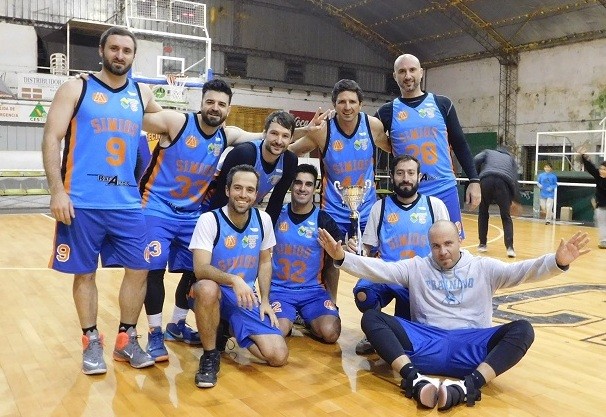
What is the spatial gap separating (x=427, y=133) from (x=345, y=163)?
1.97 feet

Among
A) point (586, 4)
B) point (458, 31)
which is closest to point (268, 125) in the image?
point (586, 4)

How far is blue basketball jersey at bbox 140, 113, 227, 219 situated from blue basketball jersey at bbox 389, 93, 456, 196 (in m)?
1.22

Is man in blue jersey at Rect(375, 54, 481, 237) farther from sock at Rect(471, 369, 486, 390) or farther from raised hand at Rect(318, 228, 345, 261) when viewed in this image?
sock at Rect(471, 369, 486, 390)

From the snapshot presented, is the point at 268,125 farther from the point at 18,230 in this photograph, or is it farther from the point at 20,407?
the point at 18,230

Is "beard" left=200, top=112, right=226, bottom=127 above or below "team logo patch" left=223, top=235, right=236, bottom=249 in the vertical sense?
above

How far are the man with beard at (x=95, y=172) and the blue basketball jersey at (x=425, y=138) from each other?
5.70 feet

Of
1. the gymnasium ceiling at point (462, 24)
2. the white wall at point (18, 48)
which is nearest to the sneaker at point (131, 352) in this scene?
the white wall at point (18, 48)

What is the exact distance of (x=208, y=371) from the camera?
3.09 metres

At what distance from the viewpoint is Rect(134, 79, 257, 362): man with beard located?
11.5 ft

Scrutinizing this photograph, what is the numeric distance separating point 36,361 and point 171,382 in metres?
0.92

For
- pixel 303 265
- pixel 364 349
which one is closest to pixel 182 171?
pixel 303 265

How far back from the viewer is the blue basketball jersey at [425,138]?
12.8 ft

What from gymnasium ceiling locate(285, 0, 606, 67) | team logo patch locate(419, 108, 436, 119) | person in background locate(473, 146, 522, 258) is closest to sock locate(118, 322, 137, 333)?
team logo patch locate(419, 108, 436, 119)

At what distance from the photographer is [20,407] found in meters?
2.71
